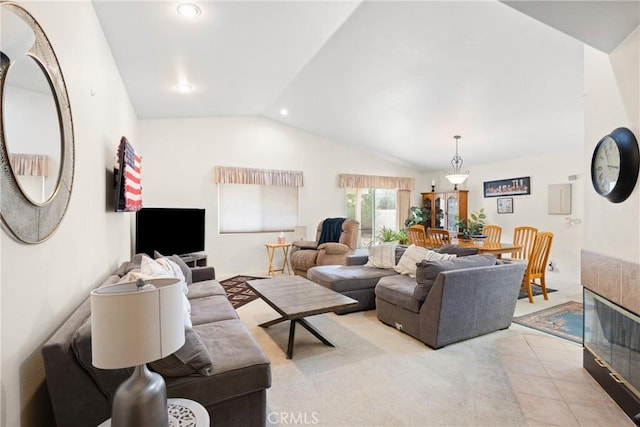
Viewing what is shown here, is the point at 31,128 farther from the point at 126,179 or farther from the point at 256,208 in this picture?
the point at 256,208

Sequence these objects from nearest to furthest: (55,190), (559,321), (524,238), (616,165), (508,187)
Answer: (55,190) → (616,165) → (559,321) → (524,238) → (508,187)

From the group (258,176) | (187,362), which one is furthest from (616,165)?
(258,176)

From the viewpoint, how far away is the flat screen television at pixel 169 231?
4.36 m

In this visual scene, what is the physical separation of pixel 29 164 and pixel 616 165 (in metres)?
2.98

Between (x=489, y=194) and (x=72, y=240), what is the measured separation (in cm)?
653

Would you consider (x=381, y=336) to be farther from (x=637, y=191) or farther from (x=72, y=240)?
(x=72, y=240)

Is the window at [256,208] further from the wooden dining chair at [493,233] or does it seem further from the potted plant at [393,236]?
the wooden dining chair at [493,233]

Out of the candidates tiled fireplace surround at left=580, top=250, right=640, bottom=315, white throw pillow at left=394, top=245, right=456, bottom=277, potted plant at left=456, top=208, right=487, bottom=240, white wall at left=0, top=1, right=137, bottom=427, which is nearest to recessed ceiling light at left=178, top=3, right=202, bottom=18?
white wall at left=0, top=1, right=137, bottom=427

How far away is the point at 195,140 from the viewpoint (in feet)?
18.3

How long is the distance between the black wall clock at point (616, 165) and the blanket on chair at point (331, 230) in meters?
3.82

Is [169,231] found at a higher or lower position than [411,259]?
higher

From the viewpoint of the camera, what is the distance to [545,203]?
5.25 m

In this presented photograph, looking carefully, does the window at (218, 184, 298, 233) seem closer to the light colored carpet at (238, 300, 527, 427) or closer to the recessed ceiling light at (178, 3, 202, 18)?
the light colored carpet at (238, 300, 527, 427)

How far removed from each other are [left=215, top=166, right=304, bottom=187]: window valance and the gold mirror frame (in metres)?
4.04
